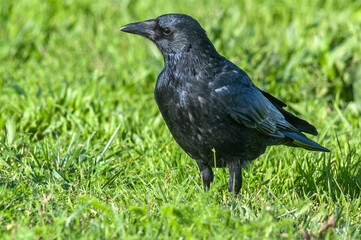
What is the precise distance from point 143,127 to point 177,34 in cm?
144

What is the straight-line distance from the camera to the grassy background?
3.07 metres

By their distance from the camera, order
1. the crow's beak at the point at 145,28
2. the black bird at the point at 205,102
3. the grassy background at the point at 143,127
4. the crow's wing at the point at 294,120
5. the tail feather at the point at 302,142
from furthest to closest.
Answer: the crow's wing at the point at 294,120
the tail feather at the point at 302,142
the crow's beak at the point at 145,28
the black bird at the point at 205,102
the grassy background at the point at 143,127

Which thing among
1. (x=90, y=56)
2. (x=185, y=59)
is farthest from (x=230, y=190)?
(x=90, y=56)

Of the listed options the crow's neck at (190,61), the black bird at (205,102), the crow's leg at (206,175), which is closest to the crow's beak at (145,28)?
the black bird at (205,102)

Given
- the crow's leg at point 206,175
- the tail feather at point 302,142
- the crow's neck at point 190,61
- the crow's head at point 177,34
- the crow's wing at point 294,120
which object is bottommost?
the crow's leg at point 206,175

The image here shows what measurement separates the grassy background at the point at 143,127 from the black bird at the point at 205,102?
0.26 metres

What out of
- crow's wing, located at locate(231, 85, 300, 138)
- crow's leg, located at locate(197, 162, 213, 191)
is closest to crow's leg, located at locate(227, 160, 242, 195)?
crow's leg, located at locate(197, 162, 213, 191)

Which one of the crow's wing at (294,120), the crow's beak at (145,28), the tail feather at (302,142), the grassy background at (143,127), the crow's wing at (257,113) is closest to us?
the grassy background at (143,127)

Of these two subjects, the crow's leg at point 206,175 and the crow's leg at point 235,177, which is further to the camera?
the crow's leg at point 206,175

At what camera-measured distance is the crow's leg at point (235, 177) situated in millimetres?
3705

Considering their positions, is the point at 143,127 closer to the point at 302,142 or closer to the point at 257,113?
the point at 257,113

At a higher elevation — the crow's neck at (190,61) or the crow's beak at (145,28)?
the crow's beak at (145,28)

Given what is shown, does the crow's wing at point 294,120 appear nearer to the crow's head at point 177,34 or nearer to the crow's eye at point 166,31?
the crow's head at point 177,34

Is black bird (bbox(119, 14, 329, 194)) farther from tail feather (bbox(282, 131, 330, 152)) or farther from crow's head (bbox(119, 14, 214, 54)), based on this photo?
tail feather (bbox(282, 131, 330, 152))
